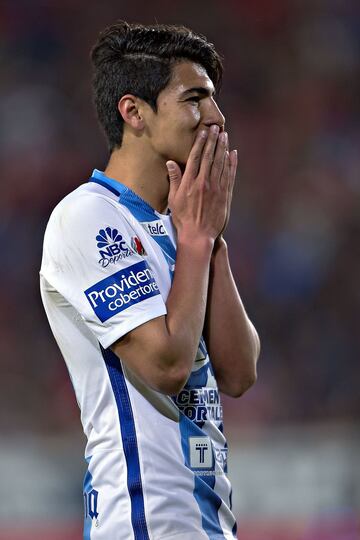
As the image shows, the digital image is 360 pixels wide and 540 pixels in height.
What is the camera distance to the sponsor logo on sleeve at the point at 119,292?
80.6 inches

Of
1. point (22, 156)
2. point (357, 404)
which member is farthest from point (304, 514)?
point (22, 156)

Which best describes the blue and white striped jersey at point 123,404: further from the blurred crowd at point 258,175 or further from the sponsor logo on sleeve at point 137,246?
the blurred crowd at point 258,175

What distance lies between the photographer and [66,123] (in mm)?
7895

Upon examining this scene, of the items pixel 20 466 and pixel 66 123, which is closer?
pixel 20 466

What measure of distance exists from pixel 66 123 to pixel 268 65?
189 cm

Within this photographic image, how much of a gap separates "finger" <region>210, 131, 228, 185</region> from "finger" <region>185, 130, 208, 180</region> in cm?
4

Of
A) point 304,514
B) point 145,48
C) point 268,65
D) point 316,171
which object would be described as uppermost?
point 268,65

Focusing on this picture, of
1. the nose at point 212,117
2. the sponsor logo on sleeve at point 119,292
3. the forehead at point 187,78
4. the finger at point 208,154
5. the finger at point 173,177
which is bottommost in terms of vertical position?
the sponsor logo on sleeve at point 119,292

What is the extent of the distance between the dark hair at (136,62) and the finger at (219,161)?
0.58ft

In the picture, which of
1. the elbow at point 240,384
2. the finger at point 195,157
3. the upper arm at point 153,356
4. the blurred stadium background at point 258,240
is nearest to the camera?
the upper arm at point 153,356

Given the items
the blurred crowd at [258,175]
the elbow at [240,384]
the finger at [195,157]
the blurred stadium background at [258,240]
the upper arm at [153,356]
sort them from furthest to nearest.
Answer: the blurred crowd at [258,175] → the blurred stadium background at [258,240] → the elbow at [240,384] → the finger at [195,157] → the upper arm at [153,356]

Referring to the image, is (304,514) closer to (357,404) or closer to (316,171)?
→ (357,404)

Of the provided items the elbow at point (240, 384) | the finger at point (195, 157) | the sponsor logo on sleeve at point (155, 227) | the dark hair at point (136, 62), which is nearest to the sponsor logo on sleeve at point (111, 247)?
the sponsor logo on sleeve at point (155, 227)

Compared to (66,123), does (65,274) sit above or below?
below
